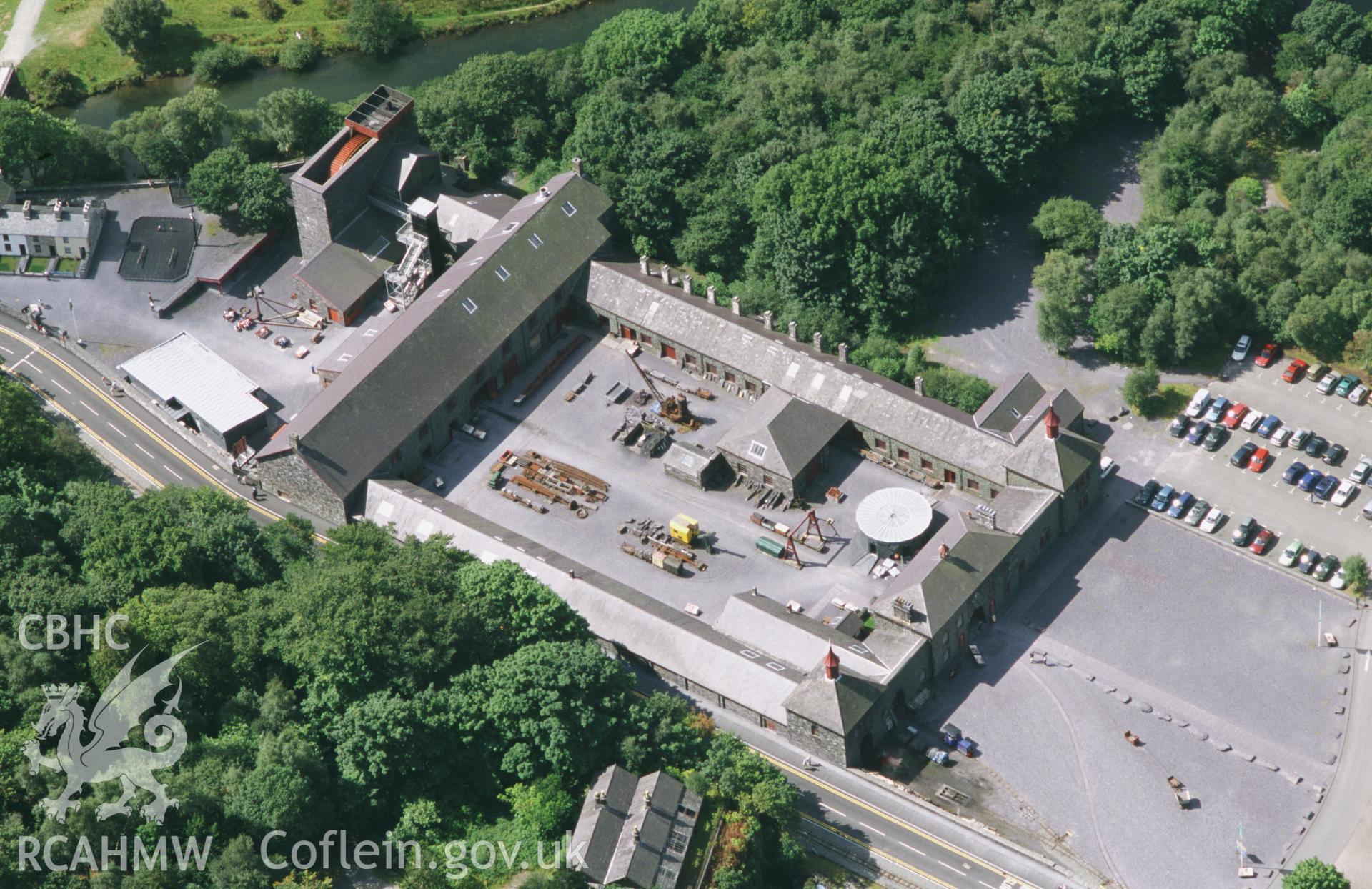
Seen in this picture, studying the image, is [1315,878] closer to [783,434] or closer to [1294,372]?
[1294,372]

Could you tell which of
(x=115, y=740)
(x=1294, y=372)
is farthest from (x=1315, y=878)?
(x=115, y=740)

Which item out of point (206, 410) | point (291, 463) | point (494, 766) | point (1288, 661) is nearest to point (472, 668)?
point (494, 766)

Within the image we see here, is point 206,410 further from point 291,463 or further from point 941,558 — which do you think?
point 941,558

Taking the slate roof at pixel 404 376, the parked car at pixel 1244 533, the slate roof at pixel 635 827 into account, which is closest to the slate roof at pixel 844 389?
the slate roof at pixel 404 376

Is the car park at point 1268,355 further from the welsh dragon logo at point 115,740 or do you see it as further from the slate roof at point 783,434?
the welsh dragon logo at point 115,740

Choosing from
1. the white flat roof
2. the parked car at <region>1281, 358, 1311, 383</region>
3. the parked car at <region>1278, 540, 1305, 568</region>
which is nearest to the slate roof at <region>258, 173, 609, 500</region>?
the white flat roof

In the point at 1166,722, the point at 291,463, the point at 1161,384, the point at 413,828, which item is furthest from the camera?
the point at 1161,384
